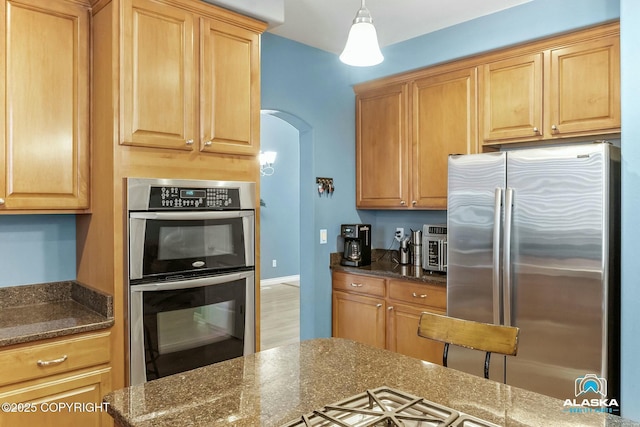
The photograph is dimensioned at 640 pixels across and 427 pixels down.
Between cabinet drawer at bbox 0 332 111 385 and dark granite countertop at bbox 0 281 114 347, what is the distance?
5 cm

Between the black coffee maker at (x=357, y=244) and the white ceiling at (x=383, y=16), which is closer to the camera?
→ the white ceiling at (x=383, y=16)

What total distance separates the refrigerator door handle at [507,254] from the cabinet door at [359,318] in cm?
104

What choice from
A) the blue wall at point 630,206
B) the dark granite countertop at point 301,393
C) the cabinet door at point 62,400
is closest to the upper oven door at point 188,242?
the cabinet door at point 62,400

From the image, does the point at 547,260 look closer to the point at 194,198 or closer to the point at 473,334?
the point at 473,334

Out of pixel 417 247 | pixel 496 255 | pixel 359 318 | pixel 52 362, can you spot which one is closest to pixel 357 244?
pixel 417 247

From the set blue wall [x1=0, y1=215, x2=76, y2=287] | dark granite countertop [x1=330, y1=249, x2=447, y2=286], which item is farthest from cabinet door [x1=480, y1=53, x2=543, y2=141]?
blue wall [x1=0, y1=215, x2=76, y2=287]

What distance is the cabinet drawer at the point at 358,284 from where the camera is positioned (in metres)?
3.41

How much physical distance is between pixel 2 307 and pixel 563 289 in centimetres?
299

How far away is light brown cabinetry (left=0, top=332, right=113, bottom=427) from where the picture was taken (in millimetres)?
1839

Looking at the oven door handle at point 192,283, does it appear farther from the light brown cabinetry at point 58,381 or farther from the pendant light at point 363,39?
the pendant light at point 363,39

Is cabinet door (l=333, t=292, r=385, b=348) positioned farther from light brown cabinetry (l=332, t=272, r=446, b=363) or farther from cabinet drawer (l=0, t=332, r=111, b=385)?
cabinet drawer (l=0, t=332, r=111, b=385)

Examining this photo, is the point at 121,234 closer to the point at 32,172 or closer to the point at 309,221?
the point at 32,172

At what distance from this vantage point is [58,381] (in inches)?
77.3

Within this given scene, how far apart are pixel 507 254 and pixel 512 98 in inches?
44.9
